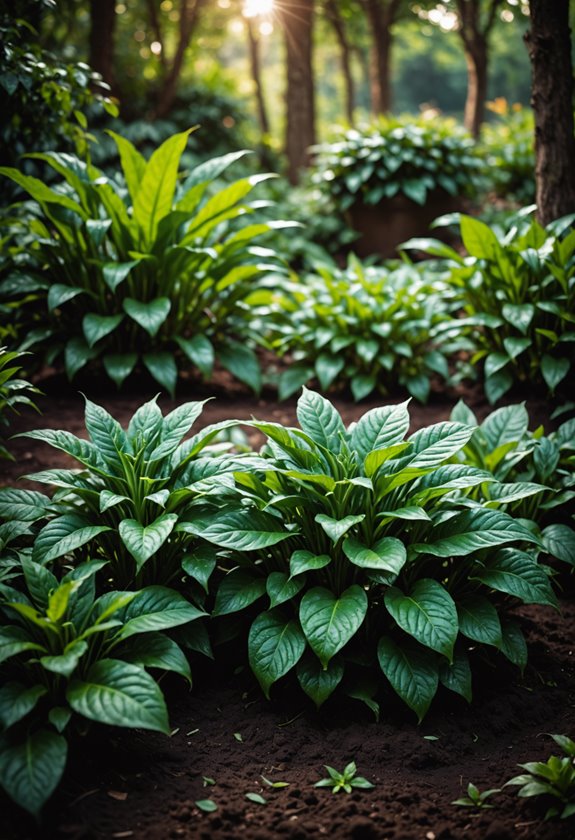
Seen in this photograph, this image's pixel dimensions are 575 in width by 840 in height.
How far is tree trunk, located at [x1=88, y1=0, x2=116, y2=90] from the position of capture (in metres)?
6.29

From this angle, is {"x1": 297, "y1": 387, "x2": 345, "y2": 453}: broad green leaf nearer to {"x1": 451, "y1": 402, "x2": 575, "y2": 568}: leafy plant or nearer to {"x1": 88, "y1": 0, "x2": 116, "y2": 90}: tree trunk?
{"x1": 451, "y1": 402, "x2": 575, "y2": 568}: leafy plant

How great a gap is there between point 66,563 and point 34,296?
1.97 m

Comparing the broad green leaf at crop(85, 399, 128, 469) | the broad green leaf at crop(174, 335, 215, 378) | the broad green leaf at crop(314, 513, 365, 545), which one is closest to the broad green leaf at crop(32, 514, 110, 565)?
the broad green leaf at crop(85, 399, 128, 469)

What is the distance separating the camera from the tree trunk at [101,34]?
20.6ft

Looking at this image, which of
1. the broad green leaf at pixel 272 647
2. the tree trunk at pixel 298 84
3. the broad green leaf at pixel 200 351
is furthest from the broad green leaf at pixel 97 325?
the tree trunk at pixel 298 84

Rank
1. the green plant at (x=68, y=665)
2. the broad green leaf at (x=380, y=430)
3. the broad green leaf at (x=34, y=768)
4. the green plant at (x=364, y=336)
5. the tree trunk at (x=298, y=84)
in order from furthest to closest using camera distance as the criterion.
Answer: the tree trunk at (x=298, y=84) < the green plant at (x=364, y=336) < the broad green leaf at (x=380, y=430) < the green plant at (x=68, y=665) < the broad green leaf at (x=34, y=768)

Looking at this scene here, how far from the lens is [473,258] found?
4195mm

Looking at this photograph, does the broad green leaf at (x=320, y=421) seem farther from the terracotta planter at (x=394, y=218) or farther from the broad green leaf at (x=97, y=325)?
the terracotta planter at (x=394, y=218)

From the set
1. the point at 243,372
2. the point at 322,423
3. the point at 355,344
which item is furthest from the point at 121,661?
the point at 355,344

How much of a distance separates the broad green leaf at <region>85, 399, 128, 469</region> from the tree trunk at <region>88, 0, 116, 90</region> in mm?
4944

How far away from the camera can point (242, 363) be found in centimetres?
439

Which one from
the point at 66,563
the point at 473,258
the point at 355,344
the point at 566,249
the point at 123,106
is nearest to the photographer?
the point at 66,563

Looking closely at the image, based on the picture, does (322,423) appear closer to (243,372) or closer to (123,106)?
(243,372)

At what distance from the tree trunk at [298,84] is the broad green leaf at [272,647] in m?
7.06
